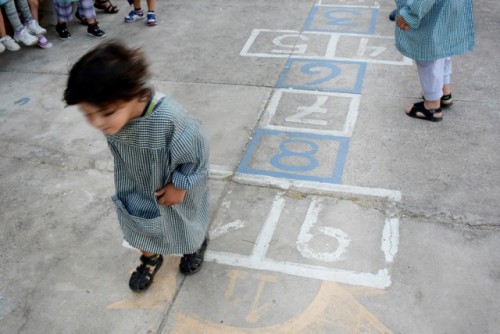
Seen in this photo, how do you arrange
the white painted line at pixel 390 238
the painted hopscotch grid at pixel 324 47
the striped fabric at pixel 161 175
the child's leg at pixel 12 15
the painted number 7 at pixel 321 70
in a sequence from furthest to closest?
the child's leg at pixel 12 15 < the painted hopscotch grid at pixel 324 47 < the painted number 7 at pixel 321 70 < the white painted line at pixel 390 238 < the striped fabric at pixel 161 175

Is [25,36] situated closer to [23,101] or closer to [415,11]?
[23,101]

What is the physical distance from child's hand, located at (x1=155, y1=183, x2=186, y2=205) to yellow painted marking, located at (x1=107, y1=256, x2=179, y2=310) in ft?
2.22

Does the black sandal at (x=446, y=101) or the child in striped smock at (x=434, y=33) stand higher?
the child in striped smock at (x=434, y=33)

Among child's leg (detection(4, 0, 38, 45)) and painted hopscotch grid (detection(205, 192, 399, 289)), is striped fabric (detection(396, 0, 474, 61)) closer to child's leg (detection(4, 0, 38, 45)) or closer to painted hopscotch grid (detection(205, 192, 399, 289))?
painted hopscotch grid (detection(205, 192, 399, 289))

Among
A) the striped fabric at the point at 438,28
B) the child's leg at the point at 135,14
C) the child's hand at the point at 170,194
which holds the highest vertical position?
the striped fabric at the point at 438,28

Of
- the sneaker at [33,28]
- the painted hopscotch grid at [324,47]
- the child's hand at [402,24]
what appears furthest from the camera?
the sneaker at [33,28]

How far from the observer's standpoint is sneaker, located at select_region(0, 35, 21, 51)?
17.1 feet

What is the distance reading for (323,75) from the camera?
4473 millimetres

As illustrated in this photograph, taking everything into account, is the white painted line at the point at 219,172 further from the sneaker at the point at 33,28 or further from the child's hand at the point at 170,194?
the sneaker at the point at 33,28

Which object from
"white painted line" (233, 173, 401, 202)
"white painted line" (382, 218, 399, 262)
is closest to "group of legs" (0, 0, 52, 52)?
"white painted line" (233, 173, 401, 202)

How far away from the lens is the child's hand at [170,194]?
2115mm

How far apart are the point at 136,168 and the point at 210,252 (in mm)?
888

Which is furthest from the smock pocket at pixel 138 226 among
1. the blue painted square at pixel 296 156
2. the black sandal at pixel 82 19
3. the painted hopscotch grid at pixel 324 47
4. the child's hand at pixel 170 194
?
the black sandal at pixel 82 19

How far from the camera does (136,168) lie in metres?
2.11
